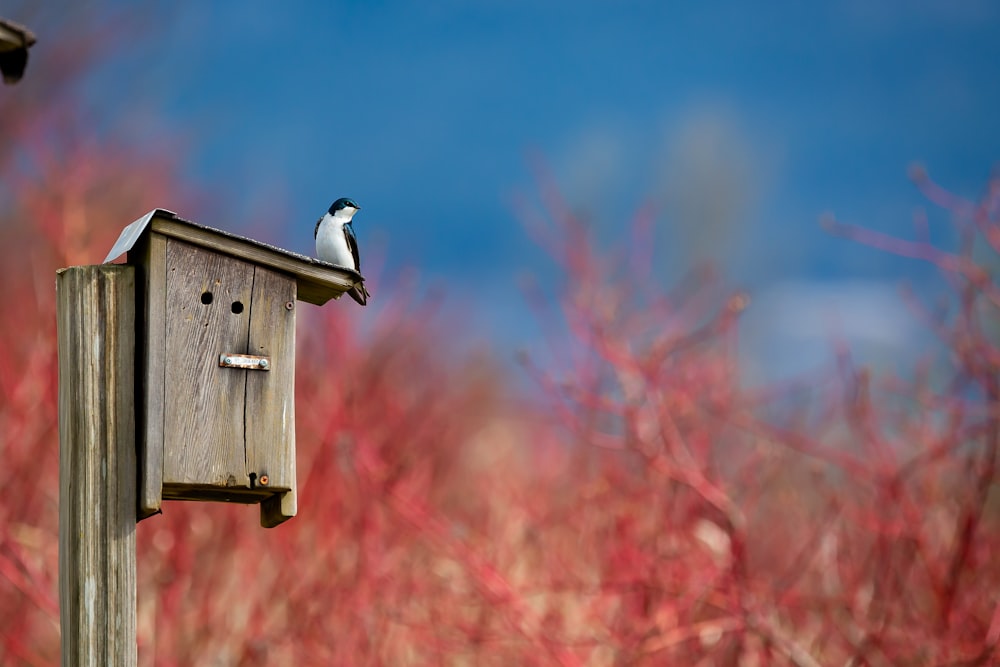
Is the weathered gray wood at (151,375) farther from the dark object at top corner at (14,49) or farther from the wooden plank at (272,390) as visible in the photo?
the dark object at top corner at (14,49)

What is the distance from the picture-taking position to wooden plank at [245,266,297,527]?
3.20 m

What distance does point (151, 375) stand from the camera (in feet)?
10.2

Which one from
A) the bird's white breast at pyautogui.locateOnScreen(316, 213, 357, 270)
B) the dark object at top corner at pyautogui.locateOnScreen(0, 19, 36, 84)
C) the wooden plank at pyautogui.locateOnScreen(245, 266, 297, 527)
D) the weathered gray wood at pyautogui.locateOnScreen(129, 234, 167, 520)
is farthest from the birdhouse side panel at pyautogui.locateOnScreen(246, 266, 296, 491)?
the dark object at top corner at pyautogui.locateOnScreen(0, 19, 36, 84)

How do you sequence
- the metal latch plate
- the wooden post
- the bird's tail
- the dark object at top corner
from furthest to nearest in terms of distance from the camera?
1. the dark object at top corner
2. the bird's tail
3. the metal latch plate
4. the wooden post

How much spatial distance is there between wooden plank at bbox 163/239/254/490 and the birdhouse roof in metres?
0.03

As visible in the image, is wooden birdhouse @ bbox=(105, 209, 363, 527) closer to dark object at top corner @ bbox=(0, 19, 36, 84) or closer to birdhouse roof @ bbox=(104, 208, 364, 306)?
birdhouse roof @ bbox=(104, 208, 364, 306)

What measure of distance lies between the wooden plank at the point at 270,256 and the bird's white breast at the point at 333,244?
300mm

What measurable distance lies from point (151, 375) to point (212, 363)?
16 cm

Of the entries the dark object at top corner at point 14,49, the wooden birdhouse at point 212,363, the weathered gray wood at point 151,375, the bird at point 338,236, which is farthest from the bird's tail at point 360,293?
the dark object at top corner at point 14,49

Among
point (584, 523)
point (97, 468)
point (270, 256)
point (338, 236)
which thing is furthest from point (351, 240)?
point (584, 523)

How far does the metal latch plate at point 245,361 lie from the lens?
10.4 ft

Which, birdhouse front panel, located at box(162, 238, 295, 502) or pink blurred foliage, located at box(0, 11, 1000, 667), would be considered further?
pink blurred foliage, located at box(0, 11, 1000, 667)

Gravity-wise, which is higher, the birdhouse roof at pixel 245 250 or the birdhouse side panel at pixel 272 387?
the birdhouse roof at pixel 245 250

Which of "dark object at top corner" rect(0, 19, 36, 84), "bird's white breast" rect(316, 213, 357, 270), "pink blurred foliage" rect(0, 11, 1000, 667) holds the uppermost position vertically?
"dark object at top corner" rect(0, 19, 36, 84)
